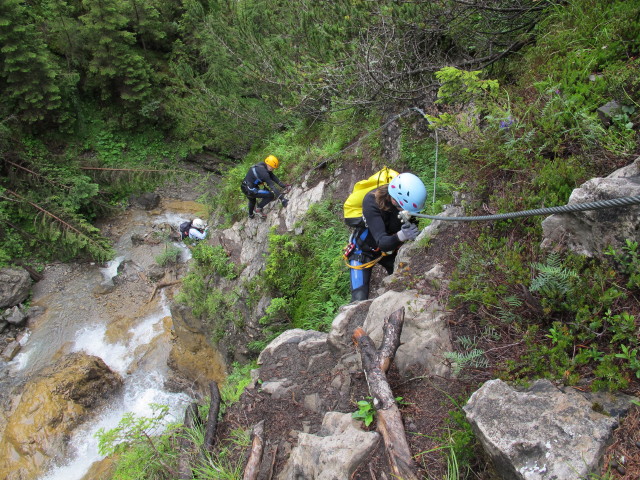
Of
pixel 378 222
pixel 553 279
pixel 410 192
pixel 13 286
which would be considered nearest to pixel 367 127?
pixel 378 222

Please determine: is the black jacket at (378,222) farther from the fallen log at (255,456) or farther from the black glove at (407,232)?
the fallen log at (255,456)

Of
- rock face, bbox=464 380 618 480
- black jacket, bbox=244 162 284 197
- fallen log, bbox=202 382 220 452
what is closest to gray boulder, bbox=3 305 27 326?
black jacket, bbox=244 162 284 197

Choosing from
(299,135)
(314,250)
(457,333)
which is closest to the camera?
(457,333)

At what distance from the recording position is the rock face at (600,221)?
2.44 meters

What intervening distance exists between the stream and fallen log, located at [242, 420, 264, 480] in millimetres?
4837

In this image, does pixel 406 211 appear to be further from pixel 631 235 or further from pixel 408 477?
pixel 408 477

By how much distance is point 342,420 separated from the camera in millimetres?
3221

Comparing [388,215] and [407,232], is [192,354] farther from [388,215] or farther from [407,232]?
[407,232]

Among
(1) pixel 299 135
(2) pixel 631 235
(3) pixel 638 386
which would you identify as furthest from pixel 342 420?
(1) pixel 299 135

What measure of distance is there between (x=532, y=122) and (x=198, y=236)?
36.4 ft

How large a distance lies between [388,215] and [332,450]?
2.71m

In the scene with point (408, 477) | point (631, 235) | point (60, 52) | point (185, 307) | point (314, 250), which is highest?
point (60, 52)

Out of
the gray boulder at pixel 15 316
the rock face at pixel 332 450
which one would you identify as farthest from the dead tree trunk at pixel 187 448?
the gray boulder at pixel 15 316

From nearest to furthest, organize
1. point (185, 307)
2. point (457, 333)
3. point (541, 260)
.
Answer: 1. point (541, 260)
2. point (457, 333)
3. point (185, 307)
